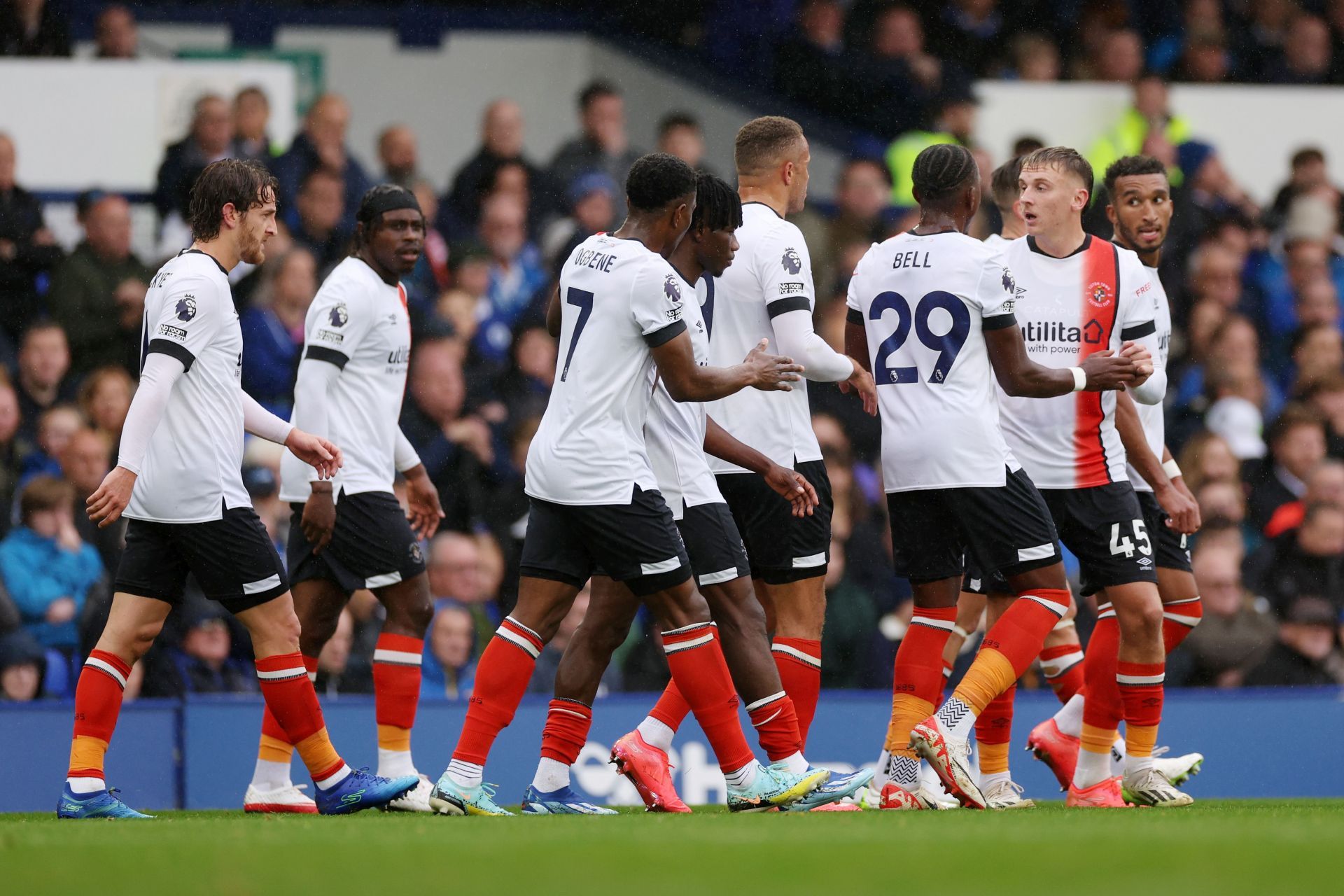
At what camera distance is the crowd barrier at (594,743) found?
27.8 ft

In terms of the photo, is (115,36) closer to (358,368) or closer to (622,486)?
(358,368)

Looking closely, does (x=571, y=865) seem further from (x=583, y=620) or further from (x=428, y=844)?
(x=583, y=620)

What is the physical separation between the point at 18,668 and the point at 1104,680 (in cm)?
543

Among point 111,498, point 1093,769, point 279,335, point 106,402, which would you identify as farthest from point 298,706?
point 279,335

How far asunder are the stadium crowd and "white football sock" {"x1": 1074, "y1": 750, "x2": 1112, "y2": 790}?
10.6 ft

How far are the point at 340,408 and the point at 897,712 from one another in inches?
96.6

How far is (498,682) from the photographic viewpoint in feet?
20.7

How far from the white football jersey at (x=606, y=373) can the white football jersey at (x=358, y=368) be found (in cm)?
130

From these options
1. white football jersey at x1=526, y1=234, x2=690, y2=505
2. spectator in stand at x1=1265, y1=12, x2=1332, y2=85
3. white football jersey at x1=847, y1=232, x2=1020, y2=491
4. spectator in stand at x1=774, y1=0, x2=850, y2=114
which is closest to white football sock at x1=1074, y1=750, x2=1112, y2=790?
white football jersey at x1=847, y1=232, x2=1020, y2=491

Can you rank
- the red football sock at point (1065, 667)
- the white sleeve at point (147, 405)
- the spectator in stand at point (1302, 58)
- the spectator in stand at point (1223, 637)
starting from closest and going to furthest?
the white sleeve at point (147, 405) → the red football sock at point (1065, 667) → the spectator in stand at point (1223, 637) → the spectator in stand at point (1302, 58)

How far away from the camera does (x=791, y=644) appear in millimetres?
6906

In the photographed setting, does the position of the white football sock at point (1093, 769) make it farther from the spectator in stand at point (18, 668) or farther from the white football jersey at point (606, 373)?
the spectator in stand at point (18, 668)

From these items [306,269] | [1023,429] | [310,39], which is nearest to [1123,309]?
[1023,429]

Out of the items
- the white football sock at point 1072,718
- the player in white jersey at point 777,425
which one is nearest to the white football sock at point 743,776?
the player in white jersey at point 777,425
